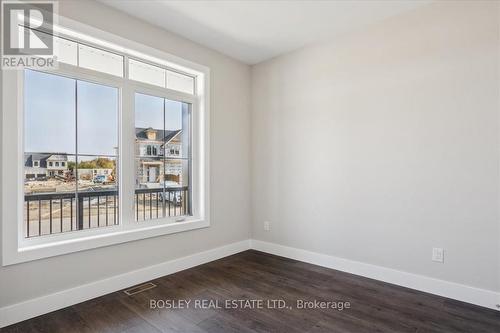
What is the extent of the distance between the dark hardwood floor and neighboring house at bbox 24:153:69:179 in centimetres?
116

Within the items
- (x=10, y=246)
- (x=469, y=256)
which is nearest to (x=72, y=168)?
(x=10, y=246)

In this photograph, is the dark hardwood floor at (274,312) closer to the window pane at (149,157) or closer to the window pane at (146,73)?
the window pane at (149,157)

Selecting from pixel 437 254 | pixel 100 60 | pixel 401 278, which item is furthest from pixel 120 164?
pixel 437 254

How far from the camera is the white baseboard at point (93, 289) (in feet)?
6.73

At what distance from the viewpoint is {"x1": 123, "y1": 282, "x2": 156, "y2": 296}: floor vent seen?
257 centimetres

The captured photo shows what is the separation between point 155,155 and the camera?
3.09 meters

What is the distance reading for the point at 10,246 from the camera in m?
2.03

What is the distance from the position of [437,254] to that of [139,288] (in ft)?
9.46

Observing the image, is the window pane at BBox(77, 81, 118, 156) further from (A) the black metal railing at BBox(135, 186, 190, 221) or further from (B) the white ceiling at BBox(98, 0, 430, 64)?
(B) the white ceiling at BBox(98, 0, 430, 64)

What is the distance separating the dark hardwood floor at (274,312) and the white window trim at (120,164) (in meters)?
0.53

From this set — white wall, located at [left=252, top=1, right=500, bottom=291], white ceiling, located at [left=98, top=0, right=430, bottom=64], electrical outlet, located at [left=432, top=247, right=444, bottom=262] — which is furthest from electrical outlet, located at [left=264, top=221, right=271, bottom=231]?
white ceiling, located at [left=98, top=0, right=430, bottom=64]

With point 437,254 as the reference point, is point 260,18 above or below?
above

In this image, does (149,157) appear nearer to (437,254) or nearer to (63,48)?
(63,48)

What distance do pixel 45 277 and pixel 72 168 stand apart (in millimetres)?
942
